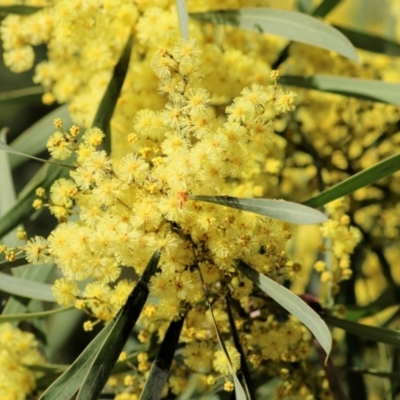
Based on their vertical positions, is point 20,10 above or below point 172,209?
above

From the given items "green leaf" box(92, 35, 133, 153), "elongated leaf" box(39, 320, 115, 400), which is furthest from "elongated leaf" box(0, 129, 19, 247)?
"elongated leaf" box(39, 320, 115, 400)

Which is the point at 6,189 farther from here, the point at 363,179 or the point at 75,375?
the point at 363,179

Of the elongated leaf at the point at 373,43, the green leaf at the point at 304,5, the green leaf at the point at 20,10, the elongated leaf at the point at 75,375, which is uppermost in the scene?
the green leaf at the point at 304,5

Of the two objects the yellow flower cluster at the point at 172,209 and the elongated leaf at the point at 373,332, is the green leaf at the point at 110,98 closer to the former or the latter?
the yellow flower cluster at the point at 172,209

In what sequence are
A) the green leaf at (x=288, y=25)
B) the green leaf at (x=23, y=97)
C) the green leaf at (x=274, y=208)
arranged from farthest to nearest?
1. the green leaf at (x=23, y=97)
2. the green leaf at (x=288, y=25)
3. the green leaf at (x=274, y=208)

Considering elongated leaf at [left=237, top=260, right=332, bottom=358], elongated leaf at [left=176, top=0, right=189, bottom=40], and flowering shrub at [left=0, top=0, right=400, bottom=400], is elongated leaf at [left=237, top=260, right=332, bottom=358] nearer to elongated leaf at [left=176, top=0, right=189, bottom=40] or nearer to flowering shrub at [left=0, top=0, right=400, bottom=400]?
flowering shrub at [left=0, top=0, right=400, bottom=400]

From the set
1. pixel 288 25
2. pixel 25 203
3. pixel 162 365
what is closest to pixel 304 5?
pixel 288 25

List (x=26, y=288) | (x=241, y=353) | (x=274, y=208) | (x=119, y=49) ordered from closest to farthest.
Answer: (x=274, y=208), (x=241, y=353), (x=26, y=288), (x=119, y=49)


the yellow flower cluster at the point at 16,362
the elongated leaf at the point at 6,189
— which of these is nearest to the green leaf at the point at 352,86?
the elongated leaf at the point at 6,189
